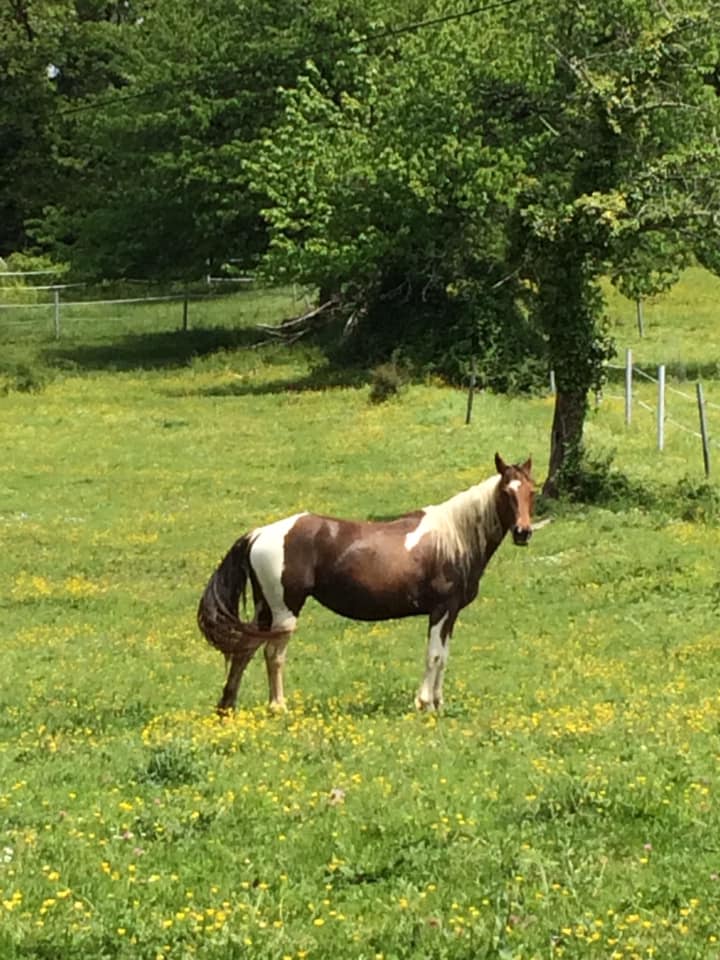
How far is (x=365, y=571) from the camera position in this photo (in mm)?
11625

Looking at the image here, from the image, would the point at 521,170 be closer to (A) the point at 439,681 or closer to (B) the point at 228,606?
(A) the point at 439,681

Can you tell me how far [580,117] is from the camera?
27.0 meters

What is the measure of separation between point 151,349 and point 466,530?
1666 inches

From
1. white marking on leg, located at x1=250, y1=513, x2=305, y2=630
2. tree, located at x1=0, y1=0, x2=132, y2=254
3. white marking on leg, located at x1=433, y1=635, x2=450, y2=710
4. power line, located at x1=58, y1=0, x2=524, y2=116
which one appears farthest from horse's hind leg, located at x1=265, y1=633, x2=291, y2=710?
tree, located at x1=0, y1=0, x2=132, y2=254

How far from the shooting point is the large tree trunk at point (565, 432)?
25.1 metres

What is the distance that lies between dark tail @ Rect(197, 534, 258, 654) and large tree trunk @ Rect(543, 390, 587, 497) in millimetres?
14509

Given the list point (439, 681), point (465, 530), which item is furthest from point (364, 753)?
point (465, 530)

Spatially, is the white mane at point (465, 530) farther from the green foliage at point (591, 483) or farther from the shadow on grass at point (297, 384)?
the shadow on grass at point (297, 384)

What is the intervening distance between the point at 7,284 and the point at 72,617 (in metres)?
49.9

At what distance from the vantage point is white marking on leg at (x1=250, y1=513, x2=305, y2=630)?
1134 cm

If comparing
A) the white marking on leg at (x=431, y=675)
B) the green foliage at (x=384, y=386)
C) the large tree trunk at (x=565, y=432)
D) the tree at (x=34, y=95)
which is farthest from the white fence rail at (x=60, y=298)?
the white marking on leg at (x=431, y=675)

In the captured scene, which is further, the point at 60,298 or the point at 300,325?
the point at 60,298

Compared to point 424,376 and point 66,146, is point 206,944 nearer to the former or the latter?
point 424,376

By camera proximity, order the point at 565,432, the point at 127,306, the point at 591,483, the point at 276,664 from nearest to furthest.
→ the point at 276,664, the point at 591,483, the point at 565,432, the point at 127,306
